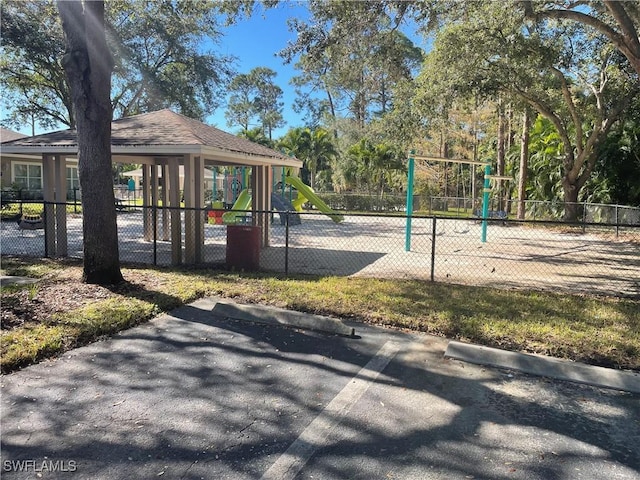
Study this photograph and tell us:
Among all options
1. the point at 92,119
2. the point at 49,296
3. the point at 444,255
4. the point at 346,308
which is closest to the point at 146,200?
the point at 92,119

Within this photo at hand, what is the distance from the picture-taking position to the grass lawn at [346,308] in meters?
4.81

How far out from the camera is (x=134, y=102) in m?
27.3

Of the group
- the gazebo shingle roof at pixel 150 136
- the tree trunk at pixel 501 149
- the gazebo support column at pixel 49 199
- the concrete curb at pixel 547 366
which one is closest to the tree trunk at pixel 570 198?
the tree trunk at pixel 501 149

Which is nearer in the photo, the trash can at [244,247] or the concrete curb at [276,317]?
the concrete curb at [276,317]

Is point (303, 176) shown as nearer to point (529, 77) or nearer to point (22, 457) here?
point (529, 77)

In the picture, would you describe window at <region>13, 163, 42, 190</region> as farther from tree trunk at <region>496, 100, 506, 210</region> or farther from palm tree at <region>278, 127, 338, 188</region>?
tree trunk at <region>496, 100, 506, 210</region>

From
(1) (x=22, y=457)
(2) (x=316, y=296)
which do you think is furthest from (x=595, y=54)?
(1) (x=22, y=457)

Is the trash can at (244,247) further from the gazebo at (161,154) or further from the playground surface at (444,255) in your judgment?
the playground surface at (444,255)

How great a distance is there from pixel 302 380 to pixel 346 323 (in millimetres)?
1664

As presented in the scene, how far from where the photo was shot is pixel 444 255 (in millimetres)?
12297

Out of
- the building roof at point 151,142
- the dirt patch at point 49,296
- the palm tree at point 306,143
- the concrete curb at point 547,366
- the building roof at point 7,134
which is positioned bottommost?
the concrete curb at point 547,366

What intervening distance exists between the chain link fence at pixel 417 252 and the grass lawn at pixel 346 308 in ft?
3.65

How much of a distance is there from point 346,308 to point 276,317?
964mm

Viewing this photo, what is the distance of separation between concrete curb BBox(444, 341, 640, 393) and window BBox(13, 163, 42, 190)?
112 ft
